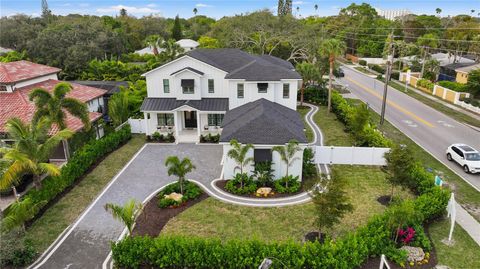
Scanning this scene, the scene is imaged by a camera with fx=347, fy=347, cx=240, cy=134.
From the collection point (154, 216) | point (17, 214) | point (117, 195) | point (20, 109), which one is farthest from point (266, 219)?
point (20, 109)

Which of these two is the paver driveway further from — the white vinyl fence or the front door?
the white vinyl fence

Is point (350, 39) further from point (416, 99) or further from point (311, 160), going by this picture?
point (311, 160)

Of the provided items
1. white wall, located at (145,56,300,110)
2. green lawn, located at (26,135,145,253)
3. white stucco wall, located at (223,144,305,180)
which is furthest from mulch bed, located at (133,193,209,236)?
white wall, located at (145,56,300,110)

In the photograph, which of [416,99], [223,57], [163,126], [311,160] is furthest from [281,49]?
[311,160]

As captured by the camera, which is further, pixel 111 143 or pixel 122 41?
pixel 122 41

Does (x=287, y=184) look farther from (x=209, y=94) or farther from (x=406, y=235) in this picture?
(x=209, y=94)
